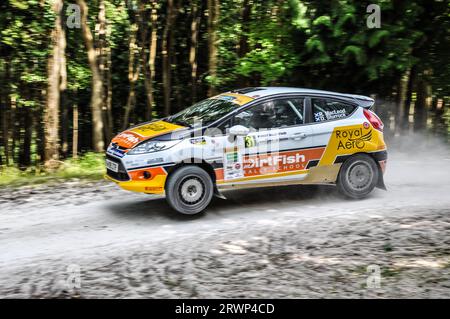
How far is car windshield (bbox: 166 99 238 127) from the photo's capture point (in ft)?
26.4

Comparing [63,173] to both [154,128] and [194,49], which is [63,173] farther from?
[194,49]

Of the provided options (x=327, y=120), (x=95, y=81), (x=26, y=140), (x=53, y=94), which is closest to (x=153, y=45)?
(x=95, y=81)

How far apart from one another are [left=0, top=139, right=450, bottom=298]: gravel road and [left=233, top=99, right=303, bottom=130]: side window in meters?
1.36

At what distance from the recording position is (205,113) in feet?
27.5

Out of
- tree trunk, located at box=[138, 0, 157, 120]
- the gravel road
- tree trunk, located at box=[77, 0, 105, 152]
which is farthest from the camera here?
tree trunk, located at box=[138, 0, 157, 120]

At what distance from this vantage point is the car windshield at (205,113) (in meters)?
8.05

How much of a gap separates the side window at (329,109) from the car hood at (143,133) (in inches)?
83.8

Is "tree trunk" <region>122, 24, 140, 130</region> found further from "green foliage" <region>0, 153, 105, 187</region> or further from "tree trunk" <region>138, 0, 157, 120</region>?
"green foliage" <region>0, 153, 105, 187</region>

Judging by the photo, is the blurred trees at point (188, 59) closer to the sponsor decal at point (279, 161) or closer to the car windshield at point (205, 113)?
the car windshield at point (205, 113)

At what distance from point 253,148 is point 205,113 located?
1030 millimetres

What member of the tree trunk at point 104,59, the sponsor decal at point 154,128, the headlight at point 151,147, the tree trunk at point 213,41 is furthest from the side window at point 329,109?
the tree trunk at point 104,59

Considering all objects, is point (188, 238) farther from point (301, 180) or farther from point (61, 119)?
point (61, 119)

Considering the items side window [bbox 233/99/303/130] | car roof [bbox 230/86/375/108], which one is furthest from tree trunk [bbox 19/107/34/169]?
side window [bbox 233/99/303/130]

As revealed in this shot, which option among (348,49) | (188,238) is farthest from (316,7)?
(188,238)
